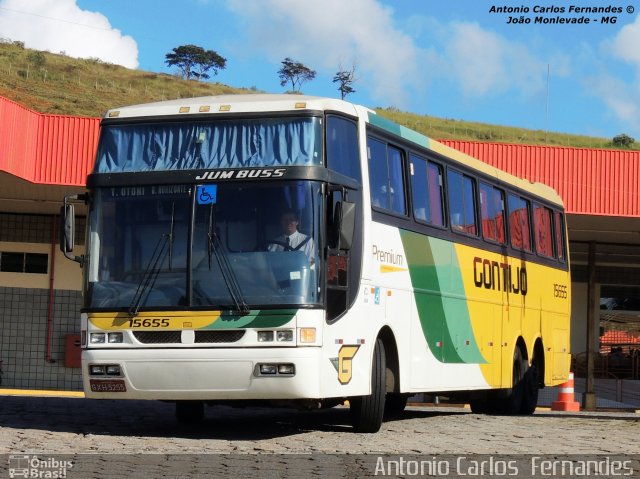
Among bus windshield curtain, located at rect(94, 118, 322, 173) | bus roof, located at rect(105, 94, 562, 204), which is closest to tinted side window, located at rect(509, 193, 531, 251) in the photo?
bus roof, located at rect(105, 94, 562, 204)

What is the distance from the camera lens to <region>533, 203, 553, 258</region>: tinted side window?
68.7ft

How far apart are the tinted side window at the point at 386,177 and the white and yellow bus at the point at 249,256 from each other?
3cm

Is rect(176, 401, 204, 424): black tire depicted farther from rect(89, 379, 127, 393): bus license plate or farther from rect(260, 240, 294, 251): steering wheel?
rect(260, 240, 294, 251): steering wheel

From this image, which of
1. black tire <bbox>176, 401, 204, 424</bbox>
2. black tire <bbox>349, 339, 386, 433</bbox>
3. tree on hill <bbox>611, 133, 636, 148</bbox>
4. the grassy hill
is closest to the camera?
black tire <bbox>349, 339, 386, 433</bbox>

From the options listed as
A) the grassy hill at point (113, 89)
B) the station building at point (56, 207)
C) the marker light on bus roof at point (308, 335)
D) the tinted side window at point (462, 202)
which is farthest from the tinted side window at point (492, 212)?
the grassy hill at point (113, 89)

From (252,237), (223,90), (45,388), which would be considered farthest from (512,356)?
(223,90)

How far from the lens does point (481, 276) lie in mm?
17547

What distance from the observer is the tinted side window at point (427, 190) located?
15.2 m

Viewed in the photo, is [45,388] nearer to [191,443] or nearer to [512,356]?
[512,356]

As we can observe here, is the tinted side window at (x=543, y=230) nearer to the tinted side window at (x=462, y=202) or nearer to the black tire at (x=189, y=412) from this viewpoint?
the tinted side window at (x=462, y=202)

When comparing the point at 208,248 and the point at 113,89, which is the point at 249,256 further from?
the point at 113,89

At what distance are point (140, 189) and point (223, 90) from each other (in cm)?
10610

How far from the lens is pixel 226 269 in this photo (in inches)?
489

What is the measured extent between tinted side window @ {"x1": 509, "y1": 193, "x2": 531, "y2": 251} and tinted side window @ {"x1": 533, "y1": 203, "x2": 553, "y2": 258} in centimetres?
51
